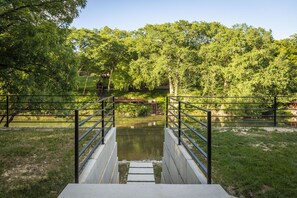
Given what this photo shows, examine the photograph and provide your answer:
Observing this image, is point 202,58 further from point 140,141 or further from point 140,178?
point 140,178

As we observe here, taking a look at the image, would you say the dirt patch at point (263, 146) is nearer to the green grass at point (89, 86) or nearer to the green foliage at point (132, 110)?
the green foliage at point (132, 110)

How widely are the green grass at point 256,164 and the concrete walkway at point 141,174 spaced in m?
2.16

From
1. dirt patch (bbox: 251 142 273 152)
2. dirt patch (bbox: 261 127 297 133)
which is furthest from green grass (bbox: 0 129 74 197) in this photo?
dirt patch (bbox: 261 127 297 133)

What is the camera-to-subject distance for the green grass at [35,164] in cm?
362

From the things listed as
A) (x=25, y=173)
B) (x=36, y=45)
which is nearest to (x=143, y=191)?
(x=25, y=173)

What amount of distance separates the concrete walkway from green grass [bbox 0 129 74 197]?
6.73ft

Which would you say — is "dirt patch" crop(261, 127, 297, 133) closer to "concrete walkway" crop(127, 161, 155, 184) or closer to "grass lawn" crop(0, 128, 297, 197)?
"grass lawn" crop(0, 128, 297, 197)

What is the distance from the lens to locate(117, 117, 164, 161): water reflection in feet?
43.1

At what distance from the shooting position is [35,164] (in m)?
4.65

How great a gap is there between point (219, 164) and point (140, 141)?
11.6 meters

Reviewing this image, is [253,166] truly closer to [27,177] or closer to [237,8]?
[27,177]

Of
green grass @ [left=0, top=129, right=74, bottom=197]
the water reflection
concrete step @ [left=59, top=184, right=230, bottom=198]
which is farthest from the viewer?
the water reflection

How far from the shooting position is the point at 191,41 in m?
27.1

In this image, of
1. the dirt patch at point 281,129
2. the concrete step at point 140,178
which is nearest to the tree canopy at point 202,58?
the dirt patch at point 281,129
